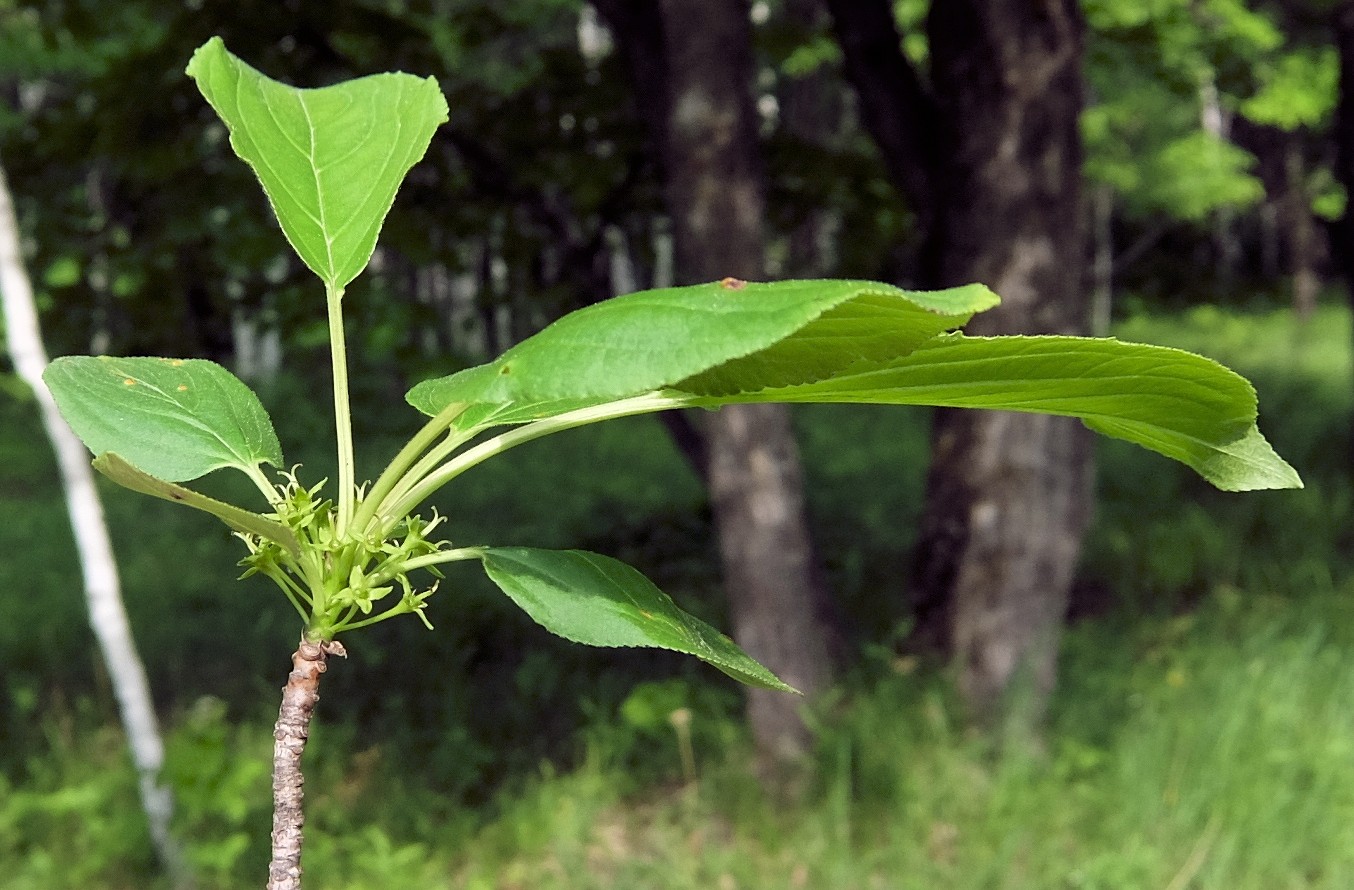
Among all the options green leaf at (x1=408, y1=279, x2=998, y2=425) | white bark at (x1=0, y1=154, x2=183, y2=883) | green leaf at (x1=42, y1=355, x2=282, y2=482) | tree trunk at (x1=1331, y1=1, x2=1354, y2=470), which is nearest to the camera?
green leaf at (x1=408, y1=279, x2=998, y2=425)

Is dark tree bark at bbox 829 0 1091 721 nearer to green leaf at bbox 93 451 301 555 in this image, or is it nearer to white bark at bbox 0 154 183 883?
white bark at bbox 0 154 183 883

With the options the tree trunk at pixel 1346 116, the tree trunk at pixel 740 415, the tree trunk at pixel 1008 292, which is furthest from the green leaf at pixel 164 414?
the tree trunk at pixel 1346 116

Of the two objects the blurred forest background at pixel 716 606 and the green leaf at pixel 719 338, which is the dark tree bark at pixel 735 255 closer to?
the blurred forest background at pixel 716 606

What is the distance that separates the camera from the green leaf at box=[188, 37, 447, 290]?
495 millimetres

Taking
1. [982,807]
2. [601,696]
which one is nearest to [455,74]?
[601,696]

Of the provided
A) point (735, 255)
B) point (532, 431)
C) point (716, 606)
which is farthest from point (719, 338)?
point (716, 606)

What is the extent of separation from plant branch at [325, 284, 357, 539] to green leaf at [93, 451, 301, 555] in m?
0.02

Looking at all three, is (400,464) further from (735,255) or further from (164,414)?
(735,255)

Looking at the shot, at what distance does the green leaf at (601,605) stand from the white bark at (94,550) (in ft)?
9.28

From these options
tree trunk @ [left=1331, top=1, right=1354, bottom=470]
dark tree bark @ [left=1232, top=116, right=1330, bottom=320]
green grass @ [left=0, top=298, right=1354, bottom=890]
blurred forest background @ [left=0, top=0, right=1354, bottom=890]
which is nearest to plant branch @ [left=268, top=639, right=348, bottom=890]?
blurred forest background @ [left=0, top=0, right=1354, bottom=890]

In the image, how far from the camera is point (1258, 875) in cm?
292

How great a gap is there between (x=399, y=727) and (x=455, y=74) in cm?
267

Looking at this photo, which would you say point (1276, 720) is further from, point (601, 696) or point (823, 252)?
point (823, 252)

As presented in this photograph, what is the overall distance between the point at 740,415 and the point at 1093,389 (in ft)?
9.36
